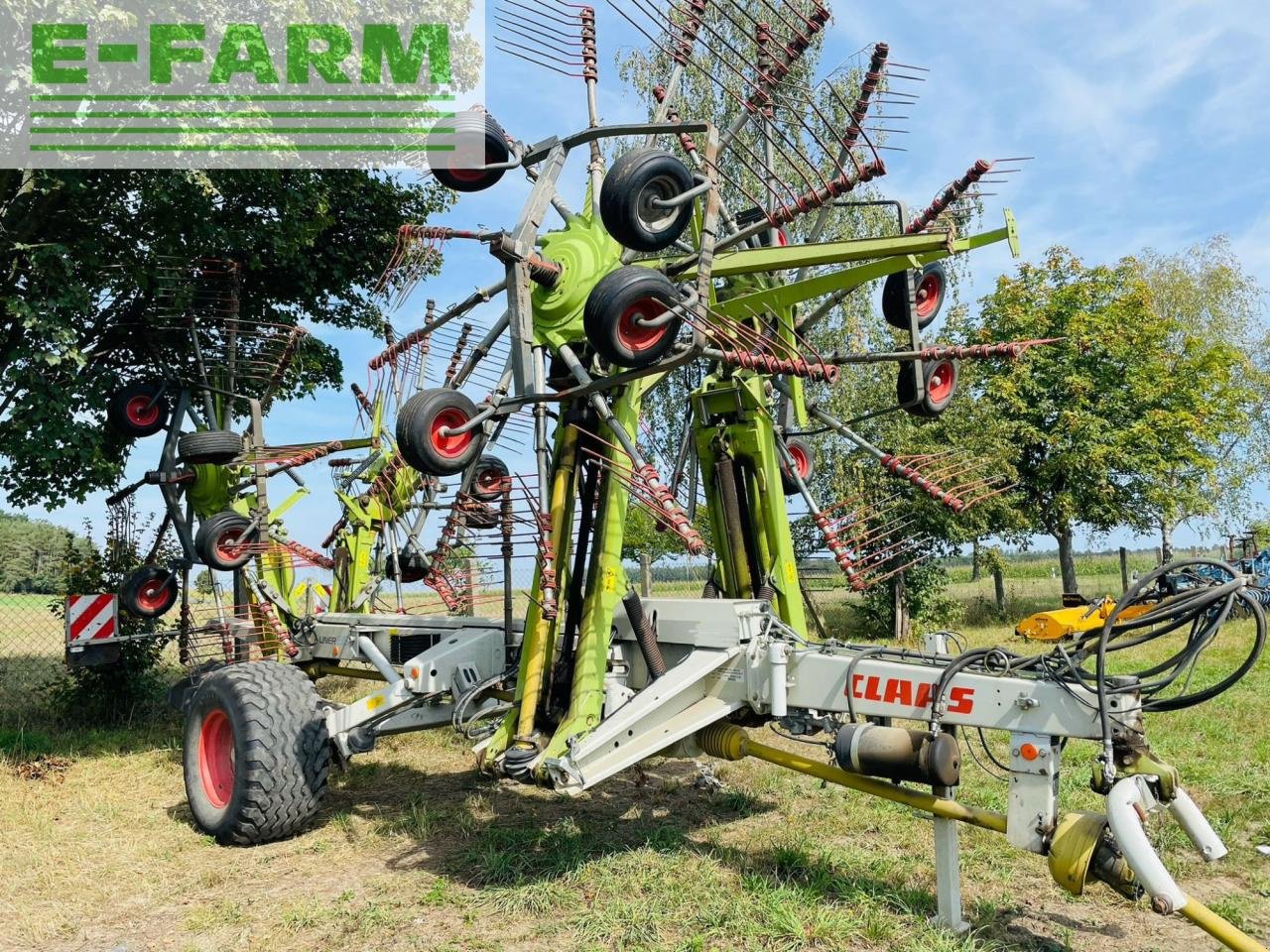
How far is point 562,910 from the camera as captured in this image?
5000 millimetres

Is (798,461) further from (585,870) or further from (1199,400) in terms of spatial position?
(1199,400)

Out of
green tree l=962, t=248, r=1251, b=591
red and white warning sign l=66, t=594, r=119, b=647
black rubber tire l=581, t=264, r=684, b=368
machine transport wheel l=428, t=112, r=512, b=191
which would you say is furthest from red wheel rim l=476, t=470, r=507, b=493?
green tree l=962, t=248, r=1251, b=591

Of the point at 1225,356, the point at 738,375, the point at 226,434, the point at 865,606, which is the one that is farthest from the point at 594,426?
the point at 1225,356

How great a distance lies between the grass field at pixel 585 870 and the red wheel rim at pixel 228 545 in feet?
7.45

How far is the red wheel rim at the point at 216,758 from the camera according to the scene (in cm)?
684

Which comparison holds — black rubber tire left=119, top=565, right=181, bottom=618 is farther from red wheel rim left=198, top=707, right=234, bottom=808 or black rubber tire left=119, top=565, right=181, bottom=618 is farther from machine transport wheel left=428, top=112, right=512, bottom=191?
machine transport wheel left=428, top=112, right=512, bottom=191

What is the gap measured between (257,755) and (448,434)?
8.71 ft

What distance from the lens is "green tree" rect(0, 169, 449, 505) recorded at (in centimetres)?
844

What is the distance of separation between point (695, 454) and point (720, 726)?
82.9 inches

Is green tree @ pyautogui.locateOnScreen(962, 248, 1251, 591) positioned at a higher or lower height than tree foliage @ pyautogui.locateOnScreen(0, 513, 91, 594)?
higher

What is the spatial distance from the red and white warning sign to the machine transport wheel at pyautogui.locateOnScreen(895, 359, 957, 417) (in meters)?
8.45

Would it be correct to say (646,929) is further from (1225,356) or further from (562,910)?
(1225,356)

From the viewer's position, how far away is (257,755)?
621 cm
